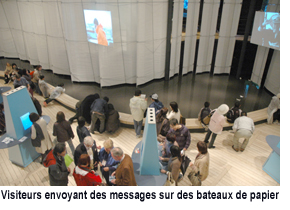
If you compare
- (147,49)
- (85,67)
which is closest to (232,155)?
(147,49)

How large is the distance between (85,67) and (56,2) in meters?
2.95

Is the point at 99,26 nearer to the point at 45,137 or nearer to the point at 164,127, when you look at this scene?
the point at 45,137

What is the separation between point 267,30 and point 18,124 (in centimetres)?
851

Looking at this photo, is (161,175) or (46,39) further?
(46,39)

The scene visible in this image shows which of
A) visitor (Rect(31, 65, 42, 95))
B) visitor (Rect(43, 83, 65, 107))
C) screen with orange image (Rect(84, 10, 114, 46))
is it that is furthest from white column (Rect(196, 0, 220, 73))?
visitor (Rect(31, 65, 42, 95))

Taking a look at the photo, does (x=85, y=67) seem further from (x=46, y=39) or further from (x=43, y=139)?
(x=43, y=139)

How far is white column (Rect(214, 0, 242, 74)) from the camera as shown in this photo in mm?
9273

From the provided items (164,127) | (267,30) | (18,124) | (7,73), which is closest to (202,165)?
(164,127)

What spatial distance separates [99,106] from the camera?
17.8ft

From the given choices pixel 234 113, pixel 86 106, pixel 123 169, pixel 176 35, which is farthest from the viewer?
pixel 176 35

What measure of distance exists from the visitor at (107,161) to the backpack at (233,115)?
3979mm

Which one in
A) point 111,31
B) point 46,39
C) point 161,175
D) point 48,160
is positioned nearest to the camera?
point 161,175

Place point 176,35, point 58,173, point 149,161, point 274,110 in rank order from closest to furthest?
point 58,173 → point 149,161 → point 274,110 → point 176,35

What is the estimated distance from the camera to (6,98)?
410 cm
